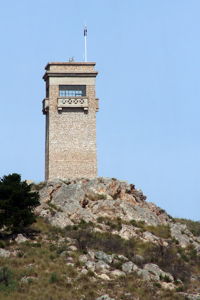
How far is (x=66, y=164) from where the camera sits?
67688mm

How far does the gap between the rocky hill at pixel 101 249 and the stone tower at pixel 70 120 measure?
1786 millimetres

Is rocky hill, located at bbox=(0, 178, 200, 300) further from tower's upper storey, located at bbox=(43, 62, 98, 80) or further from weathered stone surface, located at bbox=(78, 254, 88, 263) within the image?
tower's upper storey, located at bbox=(43, 62, 98, 80)

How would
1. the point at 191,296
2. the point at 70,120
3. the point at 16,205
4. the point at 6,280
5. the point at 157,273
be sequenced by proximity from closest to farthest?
1. the point at 6,280
2. the point at 191,296
3. the point at 157,273
4. the point at 16,205
5. the point at 70,120

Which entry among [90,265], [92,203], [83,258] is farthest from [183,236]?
[90,265]

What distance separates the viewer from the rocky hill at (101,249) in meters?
49.1

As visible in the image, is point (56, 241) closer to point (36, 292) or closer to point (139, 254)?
point (139, 254)

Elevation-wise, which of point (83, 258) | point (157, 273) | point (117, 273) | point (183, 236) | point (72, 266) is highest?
point (183, 236)

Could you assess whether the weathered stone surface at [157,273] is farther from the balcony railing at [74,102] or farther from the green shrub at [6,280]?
the balcony railing at [74,102]

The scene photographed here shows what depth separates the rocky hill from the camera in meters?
49.1

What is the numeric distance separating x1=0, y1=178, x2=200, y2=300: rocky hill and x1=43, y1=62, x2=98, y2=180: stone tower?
179cm

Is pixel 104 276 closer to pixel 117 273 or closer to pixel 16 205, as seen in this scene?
pixel 117 273

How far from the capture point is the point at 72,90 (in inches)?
2778

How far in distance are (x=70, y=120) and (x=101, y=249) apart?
16.6m

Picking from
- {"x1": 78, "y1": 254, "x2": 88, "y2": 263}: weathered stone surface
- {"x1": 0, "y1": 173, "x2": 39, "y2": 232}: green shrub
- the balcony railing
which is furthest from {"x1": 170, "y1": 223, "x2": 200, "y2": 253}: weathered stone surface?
the balcony railing
